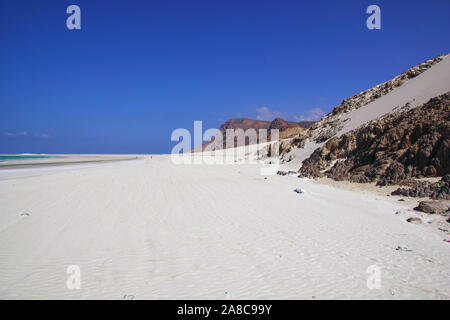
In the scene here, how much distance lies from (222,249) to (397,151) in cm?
980

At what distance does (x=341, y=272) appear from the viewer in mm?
3840

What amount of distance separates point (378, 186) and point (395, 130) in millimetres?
3517

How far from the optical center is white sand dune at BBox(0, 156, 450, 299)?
11.4ft

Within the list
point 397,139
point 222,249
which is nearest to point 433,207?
point 397,139

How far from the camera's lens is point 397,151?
10766 millimetres

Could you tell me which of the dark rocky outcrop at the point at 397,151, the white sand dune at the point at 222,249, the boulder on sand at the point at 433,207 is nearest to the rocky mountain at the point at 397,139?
the dark rocky outcrop at the point at 397,151

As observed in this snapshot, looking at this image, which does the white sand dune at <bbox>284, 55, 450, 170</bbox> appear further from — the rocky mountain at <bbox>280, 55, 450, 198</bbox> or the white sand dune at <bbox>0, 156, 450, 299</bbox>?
the white sand dune at <bbox>0, 156, 450, 299</bbox>

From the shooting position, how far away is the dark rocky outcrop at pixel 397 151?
30.5 ft
